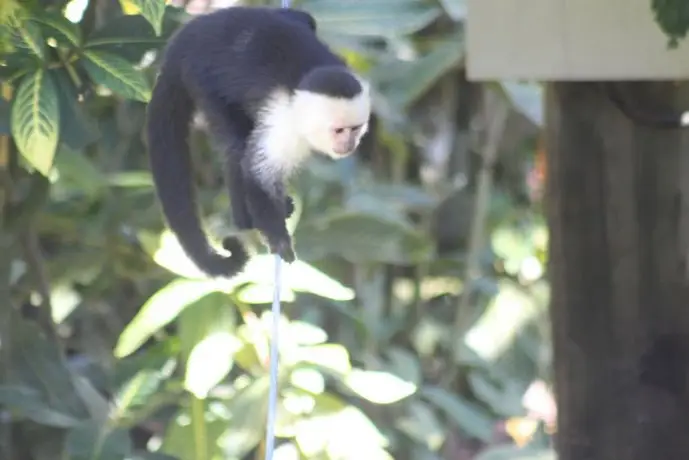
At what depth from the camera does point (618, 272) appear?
0.71 m

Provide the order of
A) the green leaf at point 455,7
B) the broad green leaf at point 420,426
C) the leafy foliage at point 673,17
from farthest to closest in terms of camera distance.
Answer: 1. the broad green leaf at point 420,426
2. the green leaf at point 455,7
3. the leafy foliage at point 673,17

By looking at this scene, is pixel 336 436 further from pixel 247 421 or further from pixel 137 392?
pixel 137 392

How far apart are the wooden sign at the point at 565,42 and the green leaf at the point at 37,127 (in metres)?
0.27

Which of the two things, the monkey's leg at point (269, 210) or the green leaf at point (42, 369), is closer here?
the monkey's leg at point (269, 210)

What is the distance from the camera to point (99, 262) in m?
0.95

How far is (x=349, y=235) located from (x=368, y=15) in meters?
0.22

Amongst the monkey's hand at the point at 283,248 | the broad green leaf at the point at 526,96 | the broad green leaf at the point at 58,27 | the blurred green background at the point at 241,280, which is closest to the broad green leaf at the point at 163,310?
the blurred green background at the point at 241,280

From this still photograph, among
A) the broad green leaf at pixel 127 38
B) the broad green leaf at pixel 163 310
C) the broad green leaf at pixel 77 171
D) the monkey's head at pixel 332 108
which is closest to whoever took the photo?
the monkey's head at pixel 332 108

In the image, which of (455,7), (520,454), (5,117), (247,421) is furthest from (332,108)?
(520,454)

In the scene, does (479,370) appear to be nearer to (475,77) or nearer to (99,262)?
(99,262)

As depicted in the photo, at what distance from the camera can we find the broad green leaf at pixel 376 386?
736 millimetres

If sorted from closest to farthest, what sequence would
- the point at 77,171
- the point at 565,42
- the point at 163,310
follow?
the point at 565,42 < the point at 163,310 < the point at 77,171

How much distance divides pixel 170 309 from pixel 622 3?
1.31 feet

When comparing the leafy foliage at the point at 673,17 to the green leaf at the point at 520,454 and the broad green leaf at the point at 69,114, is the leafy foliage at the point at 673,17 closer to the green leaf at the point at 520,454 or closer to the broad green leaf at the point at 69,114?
the broad green leaf at the point at 69,114
